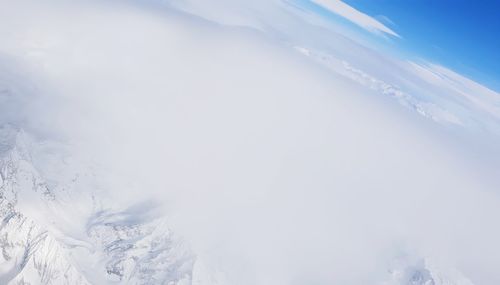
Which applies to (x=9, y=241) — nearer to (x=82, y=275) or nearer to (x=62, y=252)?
(x=62, y=252)

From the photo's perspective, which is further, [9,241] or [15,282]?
[9,241]

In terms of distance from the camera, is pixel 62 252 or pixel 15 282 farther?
pixel 62 252

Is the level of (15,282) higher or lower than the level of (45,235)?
lower

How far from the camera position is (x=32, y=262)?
196 m

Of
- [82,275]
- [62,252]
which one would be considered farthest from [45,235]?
[82,275]

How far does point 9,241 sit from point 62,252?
27.1m

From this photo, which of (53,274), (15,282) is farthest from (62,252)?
(15,282)

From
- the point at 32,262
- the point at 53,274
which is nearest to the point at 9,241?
the point at 32,262

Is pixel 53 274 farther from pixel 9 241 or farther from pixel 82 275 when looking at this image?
pixel 9 241

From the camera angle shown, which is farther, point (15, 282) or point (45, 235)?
point (45, 235)

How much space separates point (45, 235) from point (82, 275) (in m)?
27.2

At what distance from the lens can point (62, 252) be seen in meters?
198

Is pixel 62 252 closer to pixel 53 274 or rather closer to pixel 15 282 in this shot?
pixel 53 274

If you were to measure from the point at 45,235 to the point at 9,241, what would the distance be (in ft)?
57.7
